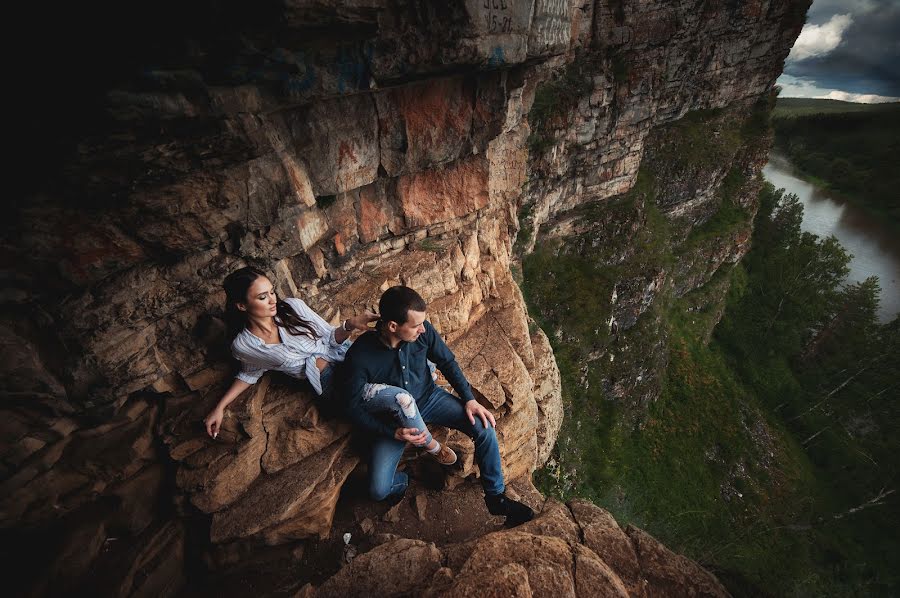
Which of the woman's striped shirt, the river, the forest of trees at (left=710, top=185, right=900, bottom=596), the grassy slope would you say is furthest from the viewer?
the river

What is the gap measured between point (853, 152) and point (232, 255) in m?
72.0

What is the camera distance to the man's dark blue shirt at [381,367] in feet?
11.9

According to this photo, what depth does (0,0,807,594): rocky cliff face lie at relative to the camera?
9.25 feet

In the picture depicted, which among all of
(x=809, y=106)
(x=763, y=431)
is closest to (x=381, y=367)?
(x=763, y=431)

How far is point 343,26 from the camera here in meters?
2.99

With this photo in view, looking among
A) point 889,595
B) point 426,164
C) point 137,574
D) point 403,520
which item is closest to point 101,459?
point 137,574

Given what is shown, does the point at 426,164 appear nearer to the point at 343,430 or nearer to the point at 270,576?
the point at 343,430

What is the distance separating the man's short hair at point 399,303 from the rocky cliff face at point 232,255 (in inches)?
72.1

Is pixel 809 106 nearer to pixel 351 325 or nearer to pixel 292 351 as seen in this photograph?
pixel 351 325

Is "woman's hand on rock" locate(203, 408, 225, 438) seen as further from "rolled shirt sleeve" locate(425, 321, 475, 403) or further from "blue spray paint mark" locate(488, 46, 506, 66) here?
"blue spray paint mark" locate(488, 46, 506, 66)

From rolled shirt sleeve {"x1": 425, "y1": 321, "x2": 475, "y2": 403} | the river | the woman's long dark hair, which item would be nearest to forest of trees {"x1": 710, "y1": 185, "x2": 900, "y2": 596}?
the river

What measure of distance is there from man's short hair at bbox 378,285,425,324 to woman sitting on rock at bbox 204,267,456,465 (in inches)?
29.7

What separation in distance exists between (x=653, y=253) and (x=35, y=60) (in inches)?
901

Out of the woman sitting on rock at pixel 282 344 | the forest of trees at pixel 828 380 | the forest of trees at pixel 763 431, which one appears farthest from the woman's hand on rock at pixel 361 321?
the forest of trees at pixel 828 380
